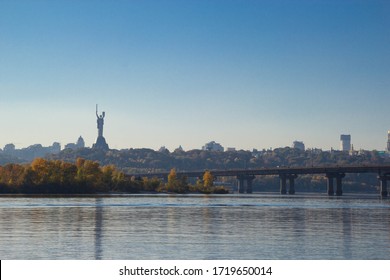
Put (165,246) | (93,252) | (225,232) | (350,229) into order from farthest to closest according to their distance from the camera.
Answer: (350,229) → (225,232) → (165,246) → (93,252)

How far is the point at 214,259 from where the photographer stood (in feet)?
149

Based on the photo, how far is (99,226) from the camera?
7281 centimetres

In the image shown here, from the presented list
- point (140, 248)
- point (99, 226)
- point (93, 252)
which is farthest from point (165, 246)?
point (99, 226)
